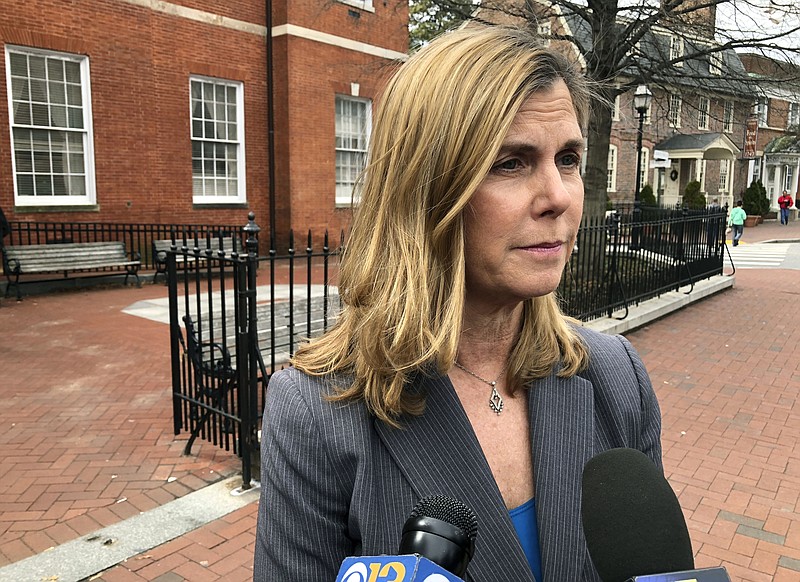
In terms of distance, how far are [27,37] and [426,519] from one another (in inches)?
539

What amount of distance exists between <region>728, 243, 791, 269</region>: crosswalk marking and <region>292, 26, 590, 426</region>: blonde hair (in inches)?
746

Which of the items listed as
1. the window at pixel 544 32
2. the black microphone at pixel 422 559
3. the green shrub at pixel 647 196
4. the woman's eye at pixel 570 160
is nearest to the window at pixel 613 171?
the green shrub at pixel 647 196

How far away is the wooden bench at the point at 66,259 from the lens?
11.2m

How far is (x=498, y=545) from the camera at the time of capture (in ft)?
4.06

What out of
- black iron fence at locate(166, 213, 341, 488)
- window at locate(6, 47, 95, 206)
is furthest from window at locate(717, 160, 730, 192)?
black iron fence at locate(166, 213, 341, 488)

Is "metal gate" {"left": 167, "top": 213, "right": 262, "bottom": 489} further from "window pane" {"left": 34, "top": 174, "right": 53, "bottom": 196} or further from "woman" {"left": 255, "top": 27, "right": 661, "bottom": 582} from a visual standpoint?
"window pane" {"left": 34, "top": 174, "right": 53, "bottom": 196}

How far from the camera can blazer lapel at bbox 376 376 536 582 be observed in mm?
1230

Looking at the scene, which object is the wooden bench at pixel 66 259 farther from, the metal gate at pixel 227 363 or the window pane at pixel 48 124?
the metal gate at pixel 227 363

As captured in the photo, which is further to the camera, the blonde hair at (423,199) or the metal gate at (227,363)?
the metal gate at (227,363)

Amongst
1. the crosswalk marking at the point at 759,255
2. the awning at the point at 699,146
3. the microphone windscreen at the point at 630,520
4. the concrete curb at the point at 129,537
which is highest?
the awning at the point at 699,146

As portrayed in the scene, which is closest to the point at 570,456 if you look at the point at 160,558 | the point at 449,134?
the point at 449,134

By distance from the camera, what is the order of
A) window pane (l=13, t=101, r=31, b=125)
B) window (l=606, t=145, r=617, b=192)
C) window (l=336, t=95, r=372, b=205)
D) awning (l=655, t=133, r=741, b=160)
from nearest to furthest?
window pane (l=13, t=101, r=31, b=125)
window (l=336, t=95, r=372, b=205)
window (l=606, t=145, r=617, b=192)
awning (l=655, t=133, r=741, b=160)

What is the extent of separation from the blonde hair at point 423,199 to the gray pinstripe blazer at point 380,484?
0.05 m

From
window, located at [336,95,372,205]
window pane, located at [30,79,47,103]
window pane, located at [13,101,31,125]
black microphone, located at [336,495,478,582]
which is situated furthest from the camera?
window, located at [336,95,372,205]
